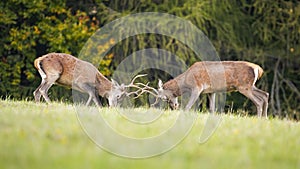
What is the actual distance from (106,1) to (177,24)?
10.3ft

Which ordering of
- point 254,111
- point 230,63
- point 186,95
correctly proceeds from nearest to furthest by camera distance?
point 230,63 → point 186,95 → point 254,111

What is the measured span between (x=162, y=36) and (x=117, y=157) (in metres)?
15.7

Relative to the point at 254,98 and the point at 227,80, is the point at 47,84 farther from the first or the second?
the point at 254,98

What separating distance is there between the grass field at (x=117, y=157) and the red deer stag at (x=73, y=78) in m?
4.82

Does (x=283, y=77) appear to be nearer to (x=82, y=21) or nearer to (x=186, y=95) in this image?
(x=82, y=21)

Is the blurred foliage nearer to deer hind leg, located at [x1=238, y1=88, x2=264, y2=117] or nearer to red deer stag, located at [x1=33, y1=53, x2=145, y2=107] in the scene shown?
red deer stag, located at [x1=33, y1=53, x2=145, y2=107]

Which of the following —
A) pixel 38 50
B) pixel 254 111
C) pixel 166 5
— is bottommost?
pixel 254 111

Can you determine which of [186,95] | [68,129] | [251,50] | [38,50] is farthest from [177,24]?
[68,129]

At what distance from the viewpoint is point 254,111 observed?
863 inches

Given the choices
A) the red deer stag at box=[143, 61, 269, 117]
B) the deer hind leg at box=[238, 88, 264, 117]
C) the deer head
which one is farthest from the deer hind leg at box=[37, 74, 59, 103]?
the deer hind leg at box=[238, 88, 264, 117]

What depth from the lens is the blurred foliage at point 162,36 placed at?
67.5ft

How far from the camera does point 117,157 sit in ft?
21.9

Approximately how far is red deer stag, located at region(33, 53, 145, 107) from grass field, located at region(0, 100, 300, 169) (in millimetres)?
4821

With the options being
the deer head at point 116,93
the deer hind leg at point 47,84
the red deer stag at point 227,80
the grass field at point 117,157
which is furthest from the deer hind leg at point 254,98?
the grass field at point 117,157
